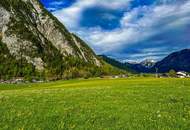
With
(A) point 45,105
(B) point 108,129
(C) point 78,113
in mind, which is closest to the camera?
(B) point 108,129

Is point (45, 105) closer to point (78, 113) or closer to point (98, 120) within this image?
point (78, 113)

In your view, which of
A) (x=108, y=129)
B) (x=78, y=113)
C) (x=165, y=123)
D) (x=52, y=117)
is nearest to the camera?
(x=108, y=129)

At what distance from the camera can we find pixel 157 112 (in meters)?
24.2

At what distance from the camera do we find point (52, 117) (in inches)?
854

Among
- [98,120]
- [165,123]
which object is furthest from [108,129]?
[165,123]

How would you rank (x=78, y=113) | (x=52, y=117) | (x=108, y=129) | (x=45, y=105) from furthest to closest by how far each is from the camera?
(x=45, y=105)
(x=78, y=113)
(x=52, y=117)
(x=108, y=129)

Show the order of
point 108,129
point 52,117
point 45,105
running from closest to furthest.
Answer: point 108,129, point 52,117, point 45,105

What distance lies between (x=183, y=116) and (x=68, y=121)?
26.5ft

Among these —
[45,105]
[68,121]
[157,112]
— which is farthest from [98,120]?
[45,105]

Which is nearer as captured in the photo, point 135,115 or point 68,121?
point 68,121

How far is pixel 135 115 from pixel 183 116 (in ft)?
10.8

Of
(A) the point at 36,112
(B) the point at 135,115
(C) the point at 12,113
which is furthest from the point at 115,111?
Result: (C) the point at 12,113

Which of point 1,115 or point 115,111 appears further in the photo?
point 115,111

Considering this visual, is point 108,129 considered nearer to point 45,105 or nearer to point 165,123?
point 165,123
